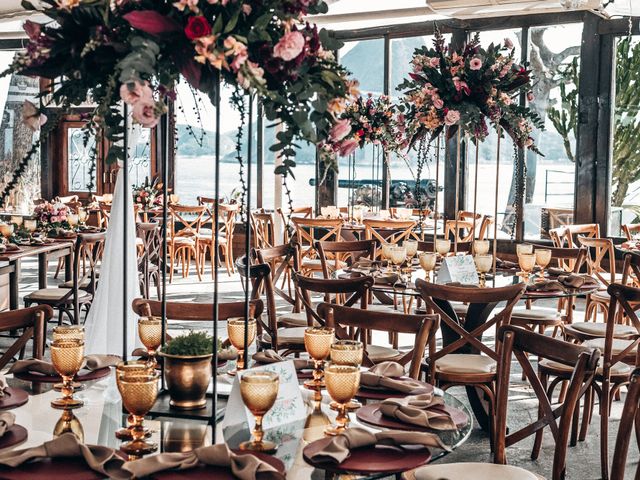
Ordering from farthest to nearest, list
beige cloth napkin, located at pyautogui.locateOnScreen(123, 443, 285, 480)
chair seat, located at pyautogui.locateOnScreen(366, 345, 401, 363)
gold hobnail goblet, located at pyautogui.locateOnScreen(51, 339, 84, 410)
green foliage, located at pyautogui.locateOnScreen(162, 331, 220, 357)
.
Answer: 1. chair seat, located at pyautogui.locateOnScreen(366, 345, 401, 363)
2. gold hobnail goblet, located at pyautogui.locateOnScreen(51, 339, 84, 410)
3. green foliage, located at pyautogui.locateOnScreen(162, 331, 220, 357)
4. beige cloth napkin, located at pyautogui.locateOnScreen(123, 443, 285, 480)

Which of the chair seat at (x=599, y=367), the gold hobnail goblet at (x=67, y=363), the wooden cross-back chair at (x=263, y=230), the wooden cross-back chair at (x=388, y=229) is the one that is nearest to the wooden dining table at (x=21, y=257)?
the wooden cross-back chair at (x=263, y=230)

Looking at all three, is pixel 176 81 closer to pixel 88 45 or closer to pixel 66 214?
pixel 88 45

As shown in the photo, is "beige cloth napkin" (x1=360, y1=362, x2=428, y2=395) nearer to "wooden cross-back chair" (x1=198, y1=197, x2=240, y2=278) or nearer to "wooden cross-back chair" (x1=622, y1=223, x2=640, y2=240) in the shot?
"wooden cross-back chair" (x1=622, y1=223, x2=640, y2=240)

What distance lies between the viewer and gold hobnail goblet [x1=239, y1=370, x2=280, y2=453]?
193 centimetres

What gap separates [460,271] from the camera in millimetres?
4535

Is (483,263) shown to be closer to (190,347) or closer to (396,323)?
(396,323)

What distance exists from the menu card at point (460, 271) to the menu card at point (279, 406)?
246cm

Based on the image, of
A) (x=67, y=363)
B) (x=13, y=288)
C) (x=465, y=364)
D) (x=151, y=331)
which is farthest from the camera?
(x=13, y=288)

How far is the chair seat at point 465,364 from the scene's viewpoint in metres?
4.07

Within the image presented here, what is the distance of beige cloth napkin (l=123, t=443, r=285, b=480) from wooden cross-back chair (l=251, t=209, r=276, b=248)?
7379mm

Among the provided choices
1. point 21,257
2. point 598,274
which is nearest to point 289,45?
point 21,257

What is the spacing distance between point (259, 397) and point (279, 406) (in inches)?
7.2

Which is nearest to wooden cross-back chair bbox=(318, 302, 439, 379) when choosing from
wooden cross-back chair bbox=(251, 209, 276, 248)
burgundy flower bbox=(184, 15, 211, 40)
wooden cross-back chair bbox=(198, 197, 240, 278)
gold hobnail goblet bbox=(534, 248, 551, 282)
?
burgundy flower bbox=(184, 15, 211, 40)

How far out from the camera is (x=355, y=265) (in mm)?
5516
